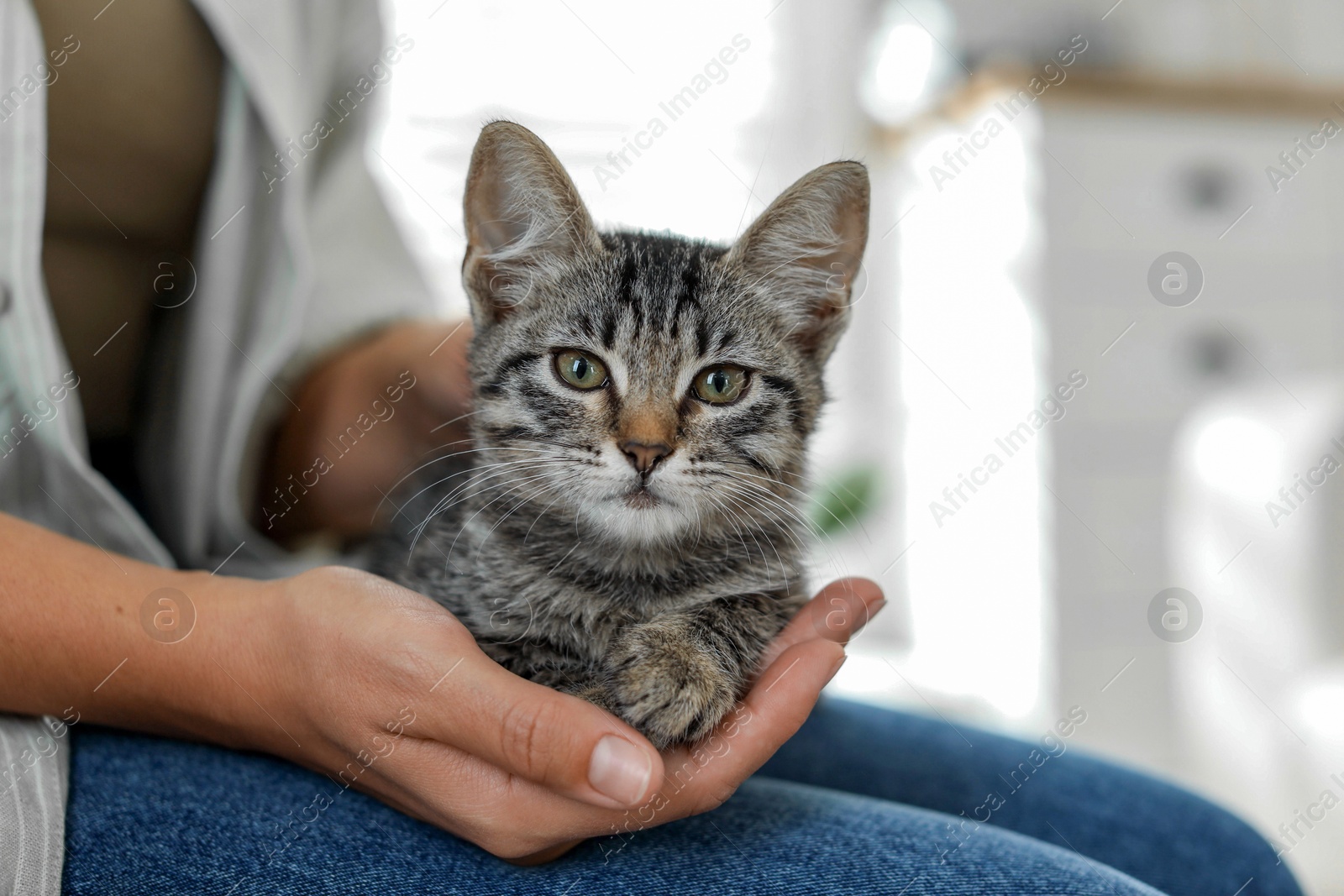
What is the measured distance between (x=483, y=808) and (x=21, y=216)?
0.87 m

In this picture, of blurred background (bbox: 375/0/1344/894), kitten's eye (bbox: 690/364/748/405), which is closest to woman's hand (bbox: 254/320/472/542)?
kitten's eye (bbox: 690/364/748/405)

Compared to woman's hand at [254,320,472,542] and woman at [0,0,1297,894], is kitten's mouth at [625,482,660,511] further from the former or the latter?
woman's hand at [254,320,472,542]

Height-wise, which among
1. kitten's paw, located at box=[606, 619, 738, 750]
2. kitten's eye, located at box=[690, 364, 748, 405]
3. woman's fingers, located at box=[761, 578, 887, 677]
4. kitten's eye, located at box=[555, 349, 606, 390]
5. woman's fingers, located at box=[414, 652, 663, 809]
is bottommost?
woman's fingers, located at box=[414, 652, 663, 809]

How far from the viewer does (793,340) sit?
3.93ft

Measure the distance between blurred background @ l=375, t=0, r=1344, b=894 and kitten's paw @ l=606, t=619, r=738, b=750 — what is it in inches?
73.3

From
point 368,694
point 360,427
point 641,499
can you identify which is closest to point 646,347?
point 641,499

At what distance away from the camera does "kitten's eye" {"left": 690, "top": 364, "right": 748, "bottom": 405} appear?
1063mm

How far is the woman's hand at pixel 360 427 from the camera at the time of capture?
1465 millimetres

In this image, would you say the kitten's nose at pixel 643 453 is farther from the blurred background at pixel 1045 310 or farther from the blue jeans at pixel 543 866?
the blurred background at pixel 1045 310

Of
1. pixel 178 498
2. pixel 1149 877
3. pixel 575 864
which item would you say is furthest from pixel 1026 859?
pixel 178 498

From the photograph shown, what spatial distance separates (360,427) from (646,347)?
0.67m

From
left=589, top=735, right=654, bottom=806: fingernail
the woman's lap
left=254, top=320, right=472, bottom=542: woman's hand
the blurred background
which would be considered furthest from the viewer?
the blurred background

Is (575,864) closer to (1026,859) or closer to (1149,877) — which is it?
(1026,859)

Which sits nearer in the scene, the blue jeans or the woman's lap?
the blue jeans
